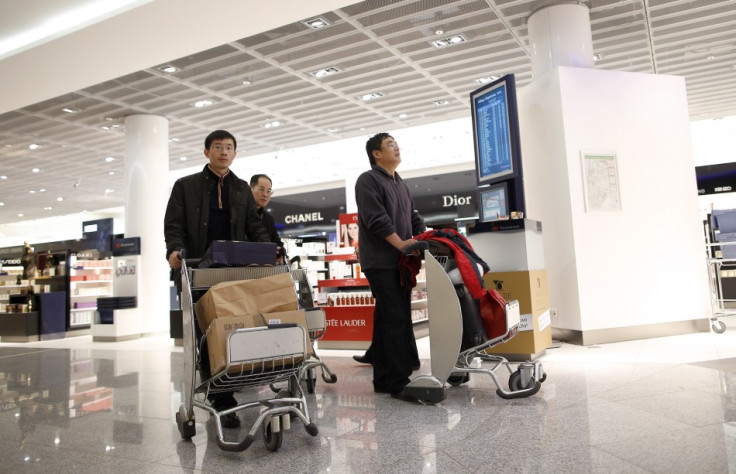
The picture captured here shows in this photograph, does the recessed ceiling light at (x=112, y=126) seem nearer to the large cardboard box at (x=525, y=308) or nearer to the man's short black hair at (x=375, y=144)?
the man's short black hair at (x=375, y=144)

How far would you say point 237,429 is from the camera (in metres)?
2.79

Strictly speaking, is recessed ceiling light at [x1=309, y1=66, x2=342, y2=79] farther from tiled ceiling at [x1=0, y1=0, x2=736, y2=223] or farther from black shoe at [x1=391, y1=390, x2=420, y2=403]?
black shoe at [x1=391, y1=390, x2=420, y2=403]

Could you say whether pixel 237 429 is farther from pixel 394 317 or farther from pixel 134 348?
pixel 134 348

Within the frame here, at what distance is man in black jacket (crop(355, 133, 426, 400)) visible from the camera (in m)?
3.29

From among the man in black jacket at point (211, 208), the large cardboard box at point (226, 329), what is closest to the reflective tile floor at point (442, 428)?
the large cardboard box at point (226, 329)

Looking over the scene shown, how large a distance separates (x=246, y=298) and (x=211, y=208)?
892mm

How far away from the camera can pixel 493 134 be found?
530 cm

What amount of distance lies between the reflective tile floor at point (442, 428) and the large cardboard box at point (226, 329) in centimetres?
40

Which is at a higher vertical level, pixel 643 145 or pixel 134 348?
pixel 643 145

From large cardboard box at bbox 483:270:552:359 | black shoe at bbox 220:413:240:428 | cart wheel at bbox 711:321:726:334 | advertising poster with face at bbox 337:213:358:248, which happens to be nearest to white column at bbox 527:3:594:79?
large cardboard box at bbox 483:270:552:359

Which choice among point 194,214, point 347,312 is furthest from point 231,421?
point 347,312

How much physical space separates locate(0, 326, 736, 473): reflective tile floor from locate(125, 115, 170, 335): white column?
577cm

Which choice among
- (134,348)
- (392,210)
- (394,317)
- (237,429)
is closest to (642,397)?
(394,317)

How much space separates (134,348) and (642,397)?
7.17 m
